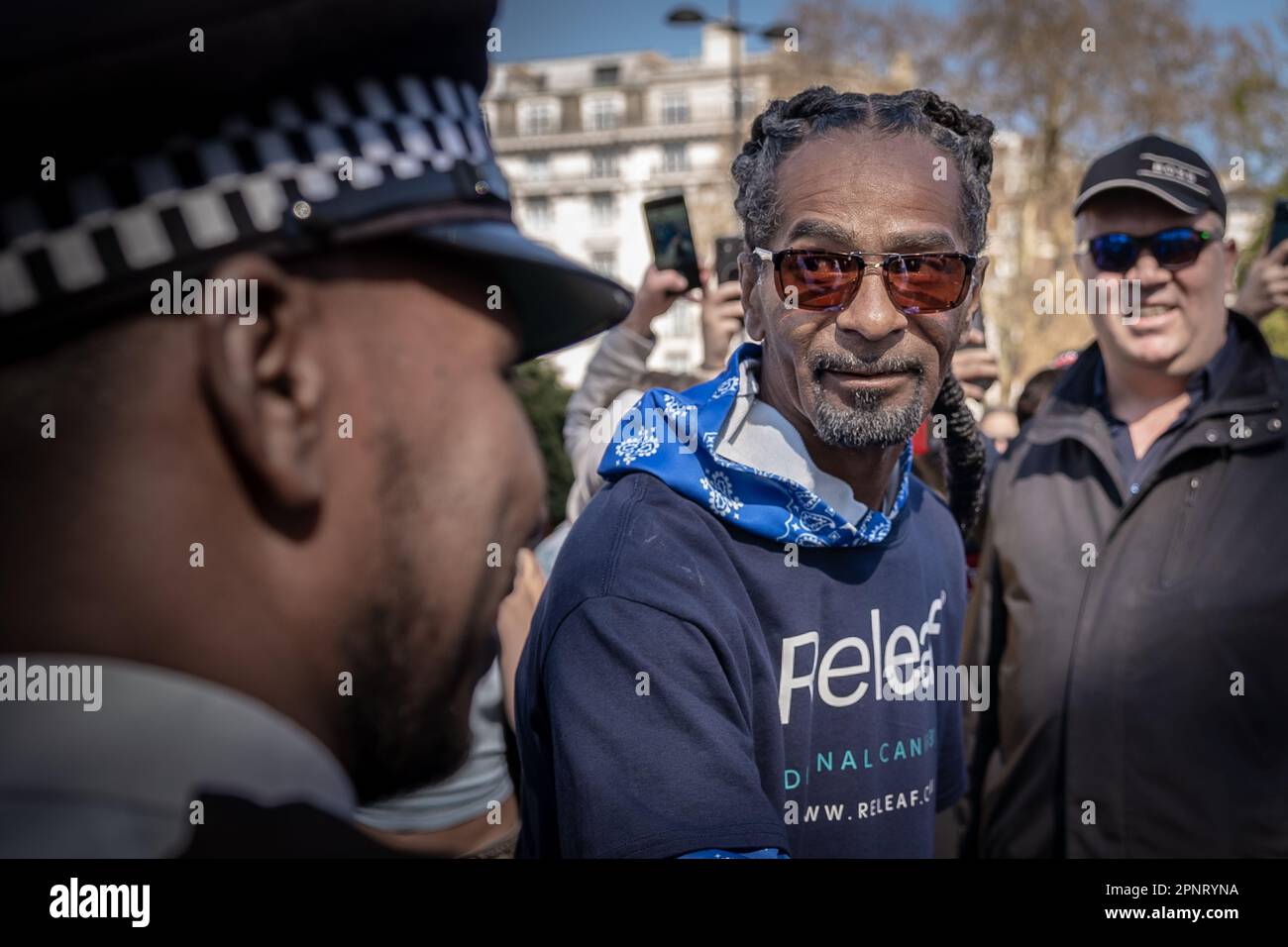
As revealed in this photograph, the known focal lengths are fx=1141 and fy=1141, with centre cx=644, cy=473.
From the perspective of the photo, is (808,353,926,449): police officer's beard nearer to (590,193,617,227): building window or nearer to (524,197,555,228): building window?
(524,197,555,228): building window

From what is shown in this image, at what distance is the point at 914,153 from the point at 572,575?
91 cm

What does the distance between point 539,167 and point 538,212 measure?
43 cm

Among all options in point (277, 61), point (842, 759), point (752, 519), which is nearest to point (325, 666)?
point (277, 61)

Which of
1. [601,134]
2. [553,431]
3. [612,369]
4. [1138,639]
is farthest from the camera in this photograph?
[601,134]

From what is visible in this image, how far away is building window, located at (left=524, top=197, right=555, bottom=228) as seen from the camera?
3.92 metres

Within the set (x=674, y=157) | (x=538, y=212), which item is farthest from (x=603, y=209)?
(x=674, y=157)

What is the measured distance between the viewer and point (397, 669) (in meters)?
0.93

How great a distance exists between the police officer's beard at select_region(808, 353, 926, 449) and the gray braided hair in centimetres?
27

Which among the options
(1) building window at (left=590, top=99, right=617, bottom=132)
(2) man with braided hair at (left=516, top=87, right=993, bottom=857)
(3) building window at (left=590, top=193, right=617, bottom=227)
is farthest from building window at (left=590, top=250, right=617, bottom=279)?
(2) man with braided hair at (left=516, top=87, right=993, bottom=857)

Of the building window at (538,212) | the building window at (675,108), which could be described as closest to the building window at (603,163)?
the building window at (675,108)

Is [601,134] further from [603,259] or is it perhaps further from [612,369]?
[612,369]

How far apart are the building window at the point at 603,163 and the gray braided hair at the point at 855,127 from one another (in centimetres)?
241

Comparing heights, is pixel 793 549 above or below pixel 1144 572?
above
